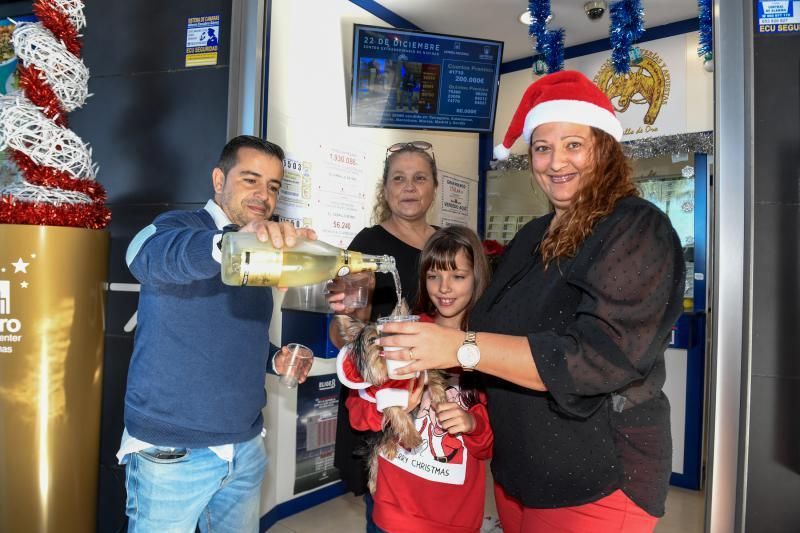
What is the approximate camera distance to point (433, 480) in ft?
4.60

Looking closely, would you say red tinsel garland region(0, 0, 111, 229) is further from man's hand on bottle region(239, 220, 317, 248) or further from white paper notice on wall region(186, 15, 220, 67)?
man's hand on bottle region(239, 220, 317, 248)

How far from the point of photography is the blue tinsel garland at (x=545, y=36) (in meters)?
3.06

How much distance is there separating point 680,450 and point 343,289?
2.90 m

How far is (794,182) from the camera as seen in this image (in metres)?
1.77

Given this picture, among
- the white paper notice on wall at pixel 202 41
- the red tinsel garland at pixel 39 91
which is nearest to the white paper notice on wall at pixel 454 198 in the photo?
the white paper notice on wall at pixel 202 41

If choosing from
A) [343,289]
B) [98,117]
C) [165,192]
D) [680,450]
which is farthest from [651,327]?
[680,450]

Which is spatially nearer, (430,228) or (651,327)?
(651,327)

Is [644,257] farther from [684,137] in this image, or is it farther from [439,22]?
[439,22]

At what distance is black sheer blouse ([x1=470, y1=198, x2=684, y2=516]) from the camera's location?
36.2 inches

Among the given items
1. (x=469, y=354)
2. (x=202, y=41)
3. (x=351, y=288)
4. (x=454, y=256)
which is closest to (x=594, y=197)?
(x=469, y=354)

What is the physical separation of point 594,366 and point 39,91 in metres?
1.97

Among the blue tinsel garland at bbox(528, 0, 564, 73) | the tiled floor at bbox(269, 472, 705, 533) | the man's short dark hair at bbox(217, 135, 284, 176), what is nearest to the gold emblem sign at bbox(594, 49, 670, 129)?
the blue tinsel garland at bbox(528, 0, 564, 73)

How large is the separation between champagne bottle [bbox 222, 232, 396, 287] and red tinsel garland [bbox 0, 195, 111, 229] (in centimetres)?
129

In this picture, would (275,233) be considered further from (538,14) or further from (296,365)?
(538,14)
